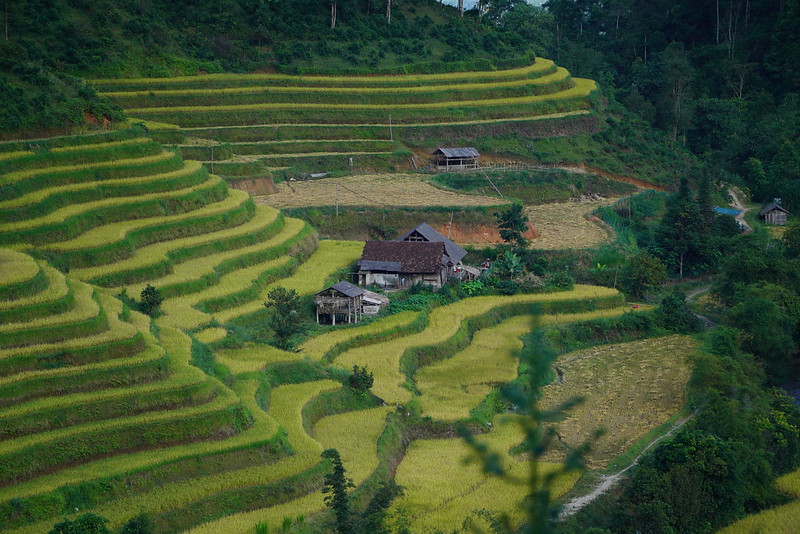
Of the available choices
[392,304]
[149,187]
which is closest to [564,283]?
[392,304]

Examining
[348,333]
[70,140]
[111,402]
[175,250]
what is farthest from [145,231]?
[111,402]

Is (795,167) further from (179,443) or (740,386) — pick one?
(179,443)

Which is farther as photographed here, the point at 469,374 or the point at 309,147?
the point at 309,147

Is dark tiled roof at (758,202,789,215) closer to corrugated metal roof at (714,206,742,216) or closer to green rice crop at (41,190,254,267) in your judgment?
corrugated metal roof at (714,206,742,216)

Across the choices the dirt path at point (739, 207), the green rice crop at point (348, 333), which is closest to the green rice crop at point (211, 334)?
the green rice crop at point (348, 333)

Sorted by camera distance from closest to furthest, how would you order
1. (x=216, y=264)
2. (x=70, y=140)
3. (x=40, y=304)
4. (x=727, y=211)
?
(x=40, y=304), (x=216, y=264), (x=70, y=140), (x=727, y=211)

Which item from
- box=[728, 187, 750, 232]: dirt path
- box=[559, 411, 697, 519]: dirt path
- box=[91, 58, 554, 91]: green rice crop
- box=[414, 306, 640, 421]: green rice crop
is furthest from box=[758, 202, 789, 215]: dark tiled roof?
box=[559, 411, 697, 519]: dirt path

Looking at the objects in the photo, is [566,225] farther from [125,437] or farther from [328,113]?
[125,437]
